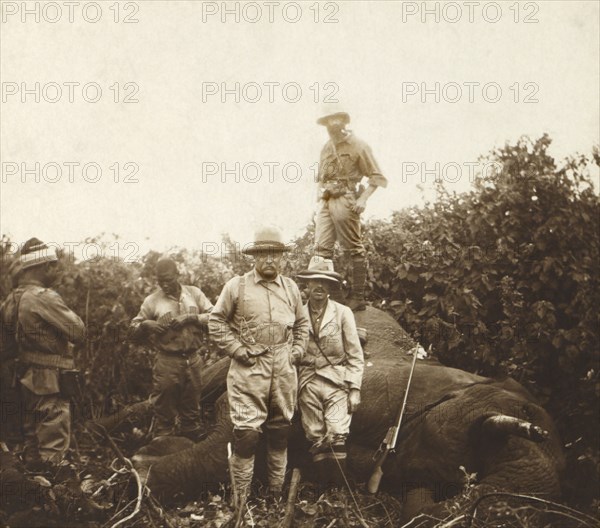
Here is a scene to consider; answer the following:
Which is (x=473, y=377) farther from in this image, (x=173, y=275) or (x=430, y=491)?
(x=173, y=275)

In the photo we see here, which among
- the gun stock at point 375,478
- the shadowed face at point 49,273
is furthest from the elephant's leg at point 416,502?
the shadowed face at point 49,273

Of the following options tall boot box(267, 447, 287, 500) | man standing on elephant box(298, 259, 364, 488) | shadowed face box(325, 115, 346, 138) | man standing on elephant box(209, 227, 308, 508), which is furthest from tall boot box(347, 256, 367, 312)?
tall boot box(267, 447, 287, 500)

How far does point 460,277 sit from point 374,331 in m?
1.67

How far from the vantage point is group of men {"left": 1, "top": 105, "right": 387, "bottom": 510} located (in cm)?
649

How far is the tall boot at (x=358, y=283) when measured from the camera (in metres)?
8.39

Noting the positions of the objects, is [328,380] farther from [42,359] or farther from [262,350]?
[42,359]

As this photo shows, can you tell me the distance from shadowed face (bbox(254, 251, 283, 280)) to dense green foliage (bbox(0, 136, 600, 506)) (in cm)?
296

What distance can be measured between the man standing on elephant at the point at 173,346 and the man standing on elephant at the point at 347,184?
169cm

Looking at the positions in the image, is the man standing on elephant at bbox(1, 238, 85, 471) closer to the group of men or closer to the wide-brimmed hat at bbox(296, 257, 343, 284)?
the group of men

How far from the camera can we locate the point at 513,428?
6355 mm

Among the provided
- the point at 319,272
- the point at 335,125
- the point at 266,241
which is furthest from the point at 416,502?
the point at 335,125

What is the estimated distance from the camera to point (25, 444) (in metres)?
7.26

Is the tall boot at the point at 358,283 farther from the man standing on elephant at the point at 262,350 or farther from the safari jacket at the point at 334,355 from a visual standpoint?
the man standing on elephant at the point at 262,350

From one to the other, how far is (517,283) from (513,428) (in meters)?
3.38
